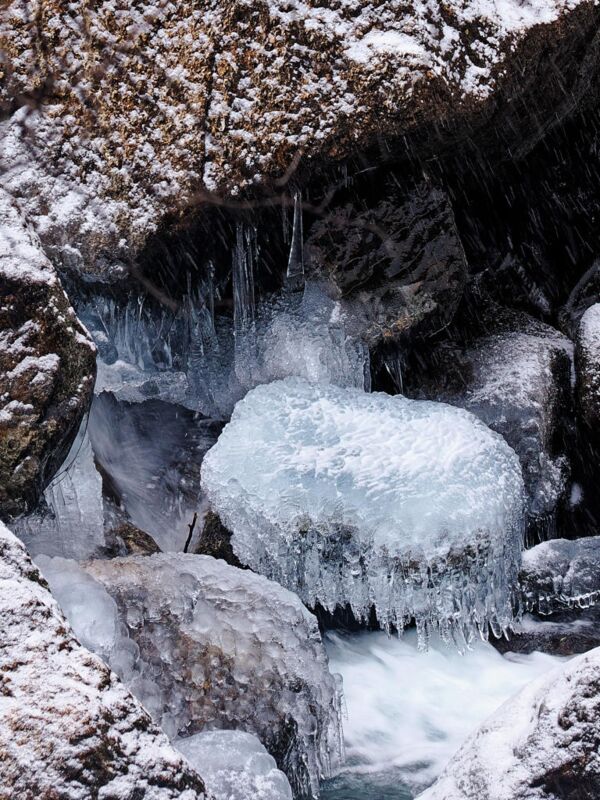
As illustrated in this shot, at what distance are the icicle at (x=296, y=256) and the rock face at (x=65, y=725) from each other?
2.37m

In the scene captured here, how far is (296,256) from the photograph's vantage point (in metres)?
3.84

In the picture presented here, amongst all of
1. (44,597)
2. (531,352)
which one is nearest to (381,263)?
(531,352)

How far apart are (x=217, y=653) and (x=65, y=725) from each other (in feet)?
3.98

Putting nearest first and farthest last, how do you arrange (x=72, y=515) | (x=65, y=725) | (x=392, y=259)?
(x=65, y=725)
(x=72, y=515)
(x=392, y=259)

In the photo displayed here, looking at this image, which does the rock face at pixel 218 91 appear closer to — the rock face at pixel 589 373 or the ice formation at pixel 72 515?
the ice formation at pixel 72 515

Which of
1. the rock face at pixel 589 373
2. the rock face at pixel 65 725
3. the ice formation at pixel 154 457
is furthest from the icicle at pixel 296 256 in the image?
the rock face at pixel 65 725

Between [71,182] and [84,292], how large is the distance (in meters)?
0.50

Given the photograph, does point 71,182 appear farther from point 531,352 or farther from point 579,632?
point 579,632

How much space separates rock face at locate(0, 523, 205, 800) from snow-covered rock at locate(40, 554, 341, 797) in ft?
3.29

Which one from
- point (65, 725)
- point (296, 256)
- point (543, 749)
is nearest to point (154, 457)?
point (296, 256)

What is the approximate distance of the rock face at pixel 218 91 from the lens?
326 centimetres

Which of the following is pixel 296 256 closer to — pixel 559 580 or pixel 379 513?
pixel 379 513

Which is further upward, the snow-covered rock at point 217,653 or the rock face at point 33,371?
the rock face at point 33,371

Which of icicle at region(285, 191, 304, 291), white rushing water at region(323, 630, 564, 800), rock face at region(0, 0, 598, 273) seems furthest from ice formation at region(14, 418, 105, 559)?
icicle at region(285, 191, 304, 291)
